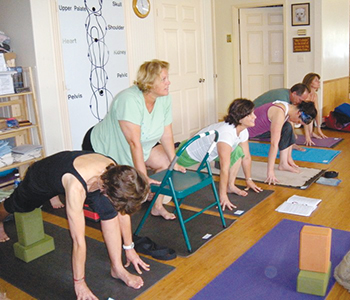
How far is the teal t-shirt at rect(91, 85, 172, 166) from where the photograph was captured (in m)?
2.83

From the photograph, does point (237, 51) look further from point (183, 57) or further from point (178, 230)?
point (178, 230)

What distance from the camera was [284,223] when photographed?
314 cm

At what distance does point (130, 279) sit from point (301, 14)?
18.2ft

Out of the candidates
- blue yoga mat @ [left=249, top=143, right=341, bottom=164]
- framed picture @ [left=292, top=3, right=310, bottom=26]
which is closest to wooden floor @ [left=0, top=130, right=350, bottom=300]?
blue yoga mat @ [left=249, top=143, right=341, bottom=164]

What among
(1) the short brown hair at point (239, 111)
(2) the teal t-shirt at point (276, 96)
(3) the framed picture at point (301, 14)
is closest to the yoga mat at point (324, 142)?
(2) the teal t-shirt at point (276, 96)

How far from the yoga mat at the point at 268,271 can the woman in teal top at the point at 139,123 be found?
787 millimetres

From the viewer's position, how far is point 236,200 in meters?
3.65

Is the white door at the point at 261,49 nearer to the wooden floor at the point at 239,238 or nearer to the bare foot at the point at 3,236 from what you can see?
the wooden floor at the point at 239,238

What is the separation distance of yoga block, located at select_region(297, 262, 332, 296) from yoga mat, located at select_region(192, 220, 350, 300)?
0.03m

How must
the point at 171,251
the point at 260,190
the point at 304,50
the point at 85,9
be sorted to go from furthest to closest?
the point at 304,50 < the point at 85,9 < the point at 260,190 < the point at 171,251

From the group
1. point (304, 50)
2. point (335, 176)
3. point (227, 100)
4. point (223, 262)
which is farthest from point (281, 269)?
point (227, 100)

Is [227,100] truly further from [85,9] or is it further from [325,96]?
[85,9]

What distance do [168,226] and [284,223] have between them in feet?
2.80

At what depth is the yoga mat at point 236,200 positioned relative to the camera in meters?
3.45
